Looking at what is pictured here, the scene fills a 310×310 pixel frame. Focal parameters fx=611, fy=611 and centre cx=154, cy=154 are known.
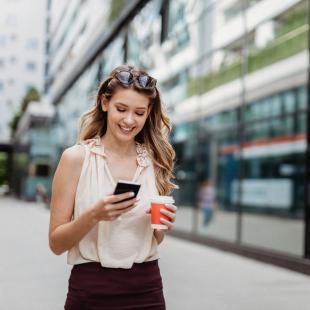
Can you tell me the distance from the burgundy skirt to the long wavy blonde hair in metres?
0.34

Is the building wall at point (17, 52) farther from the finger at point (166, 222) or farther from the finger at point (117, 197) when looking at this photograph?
the finger at point (117, 197)

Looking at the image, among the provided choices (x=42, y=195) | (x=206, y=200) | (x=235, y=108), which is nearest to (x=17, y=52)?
(x=42, y=195)

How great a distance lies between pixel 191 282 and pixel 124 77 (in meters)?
5.71

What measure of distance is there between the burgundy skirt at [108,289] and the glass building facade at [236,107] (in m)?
9.79

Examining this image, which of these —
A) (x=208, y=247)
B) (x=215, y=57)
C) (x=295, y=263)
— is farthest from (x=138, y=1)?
(x=295, y=263)

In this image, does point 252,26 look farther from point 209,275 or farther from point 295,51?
point 209,275

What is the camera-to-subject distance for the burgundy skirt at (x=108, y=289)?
2039mm

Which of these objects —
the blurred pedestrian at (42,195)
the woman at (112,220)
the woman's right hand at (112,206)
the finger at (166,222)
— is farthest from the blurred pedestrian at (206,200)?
the blurred pedestrian at (42,195)

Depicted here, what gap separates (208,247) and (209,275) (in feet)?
14.6

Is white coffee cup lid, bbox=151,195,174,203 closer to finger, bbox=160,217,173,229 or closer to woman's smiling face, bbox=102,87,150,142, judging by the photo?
finger, bbox=160,217,173,229

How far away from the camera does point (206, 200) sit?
14461 millimetres

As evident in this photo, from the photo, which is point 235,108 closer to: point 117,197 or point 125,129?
point 125,129

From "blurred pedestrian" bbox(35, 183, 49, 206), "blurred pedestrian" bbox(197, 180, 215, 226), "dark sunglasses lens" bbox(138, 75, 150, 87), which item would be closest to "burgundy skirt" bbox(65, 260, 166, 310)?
Result: "dark sunglasses lens" bbox(138, 75, 150, 87)

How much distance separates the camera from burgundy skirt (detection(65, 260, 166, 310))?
204 cm
